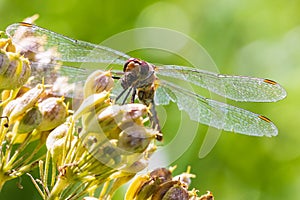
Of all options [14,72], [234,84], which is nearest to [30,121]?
[14,72]

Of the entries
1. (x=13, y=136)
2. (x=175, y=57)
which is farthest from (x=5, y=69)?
(x=175, y=57)

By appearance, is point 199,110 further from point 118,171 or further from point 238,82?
point 118,171

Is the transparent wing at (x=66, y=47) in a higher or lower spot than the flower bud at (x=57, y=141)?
higher

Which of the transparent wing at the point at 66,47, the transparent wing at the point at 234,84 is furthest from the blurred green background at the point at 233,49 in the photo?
the transparent wing at the point at 66,47

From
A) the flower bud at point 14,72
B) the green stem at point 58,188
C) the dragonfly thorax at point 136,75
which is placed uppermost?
the dragonfly thorax at point 136,75

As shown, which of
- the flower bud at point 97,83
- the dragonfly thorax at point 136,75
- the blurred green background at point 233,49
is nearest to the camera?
the flower bud at point 97,83

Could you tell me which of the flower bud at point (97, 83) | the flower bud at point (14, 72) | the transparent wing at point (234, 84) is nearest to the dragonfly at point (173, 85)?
the transparent wing at point (234, 84)

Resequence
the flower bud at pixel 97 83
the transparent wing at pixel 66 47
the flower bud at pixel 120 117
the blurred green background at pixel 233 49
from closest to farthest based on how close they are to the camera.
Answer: the flower bud at pixel 120 117 < the flower bud at pixel 97 83 < the transparent wing at pixel 66 47 < the blurred green background at pixel 233 49

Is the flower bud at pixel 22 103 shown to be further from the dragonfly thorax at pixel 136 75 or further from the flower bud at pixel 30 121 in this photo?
the dragonfly thorax at pixel 136 75

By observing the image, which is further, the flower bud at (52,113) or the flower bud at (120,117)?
the flower bud at (52,113)
